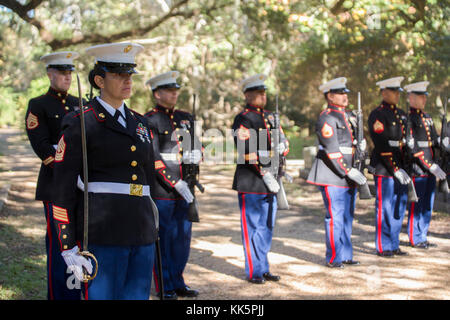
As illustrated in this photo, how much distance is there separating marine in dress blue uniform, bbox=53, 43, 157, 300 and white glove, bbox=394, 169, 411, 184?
4735 mm

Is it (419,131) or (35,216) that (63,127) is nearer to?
(419,131)

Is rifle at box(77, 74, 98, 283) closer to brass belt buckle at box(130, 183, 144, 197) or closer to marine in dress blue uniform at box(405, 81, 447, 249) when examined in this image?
brass belt buckle at box(130, 183, 144, 197)

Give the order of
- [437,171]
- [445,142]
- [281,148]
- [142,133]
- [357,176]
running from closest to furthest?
[142,133] → [281,148] → [357,176] → [437,171] → [445,142]

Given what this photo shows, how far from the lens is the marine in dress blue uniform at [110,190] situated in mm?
3523

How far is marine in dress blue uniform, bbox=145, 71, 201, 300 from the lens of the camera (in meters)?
6.03

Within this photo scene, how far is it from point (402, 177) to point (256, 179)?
2.19 metres

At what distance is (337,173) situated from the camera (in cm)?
713

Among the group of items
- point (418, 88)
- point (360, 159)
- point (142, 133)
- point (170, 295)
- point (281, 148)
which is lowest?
point (170, 295)

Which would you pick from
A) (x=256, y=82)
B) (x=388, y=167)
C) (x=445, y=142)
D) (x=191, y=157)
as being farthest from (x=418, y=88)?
(x=191, y=157)

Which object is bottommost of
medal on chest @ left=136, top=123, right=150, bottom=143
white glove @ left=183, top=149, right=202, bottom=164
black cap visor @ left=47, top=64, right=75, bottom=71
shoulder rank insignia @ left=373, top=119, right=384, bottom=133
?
white glove @ left=183, top=149, right=202, bottom=164

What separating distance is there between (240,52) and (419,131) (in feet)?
25.5

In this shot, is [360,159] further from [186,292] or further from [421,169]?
[186,292]

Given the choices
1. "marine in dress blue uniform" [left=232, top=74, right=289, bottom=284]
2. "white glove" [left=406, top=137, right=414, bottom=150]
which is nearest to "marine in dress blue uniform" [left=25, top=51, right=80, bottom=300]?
"marine in dress blue uniform" [left=232, top=74, right=289, bottom=284]
